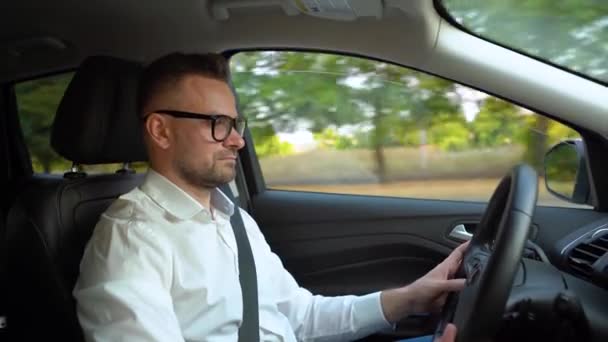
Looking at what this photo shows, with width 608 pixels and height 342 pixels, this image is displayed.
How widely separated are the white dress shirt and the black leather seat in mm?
181

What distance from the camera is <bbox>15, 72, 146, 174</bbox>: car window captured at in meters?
3.38

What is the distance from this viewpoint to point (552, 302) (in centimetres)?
160

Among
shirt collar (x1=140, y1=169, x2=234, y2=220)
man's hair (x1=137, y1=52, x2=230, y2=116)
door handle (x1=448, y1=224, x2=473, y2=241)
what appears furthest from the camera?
door handle (x1=448, y1=224, x2=473, y2=241)

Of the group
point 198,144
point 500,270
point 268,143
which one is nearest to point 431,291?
point 500,270

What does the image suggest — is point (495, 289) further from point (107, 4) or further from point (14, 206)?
point (107, 4)

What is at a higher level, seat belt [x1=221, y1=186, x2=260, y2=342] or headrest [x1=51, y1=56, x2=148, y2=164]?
headrest [x1=51, y1=56, x2=148, y2=164]

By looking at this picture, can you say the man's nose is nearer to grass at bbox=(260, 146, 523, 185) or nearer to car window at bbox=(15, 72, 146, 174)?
grass at bbox=(260, 146, 523, 185)

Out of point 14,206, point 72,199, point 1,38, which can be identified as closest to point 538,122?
point 72,199

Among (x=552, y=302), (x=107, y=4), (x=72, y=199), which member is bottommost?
(x=552, y=302)

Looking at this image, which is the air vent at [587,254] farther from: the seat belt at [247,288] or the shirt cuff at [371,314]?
the seat belt at [247,288]

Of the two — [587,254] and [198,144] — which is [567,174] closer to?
[587,254]

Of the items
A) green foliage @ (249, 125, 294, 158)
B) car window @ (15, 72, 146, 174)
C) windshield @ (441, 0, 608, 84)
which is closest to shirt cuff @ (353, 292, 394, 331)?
windshield @ (441, 0, 608, 84)

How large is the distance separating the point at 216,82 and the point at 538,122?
114cm

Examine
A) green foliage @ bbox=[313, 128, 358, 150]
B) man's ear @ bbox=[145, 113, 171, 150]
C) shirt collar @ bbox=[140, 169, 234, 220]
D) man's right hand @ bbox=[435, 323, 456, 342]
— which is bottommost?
green foliage @ bbox=[313, 128, 358, 150]
